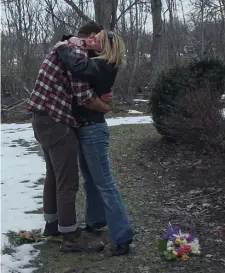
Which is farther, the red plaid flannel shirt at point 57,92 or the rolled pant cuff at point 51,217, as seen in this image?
the rolled pant cuff at point 51,217

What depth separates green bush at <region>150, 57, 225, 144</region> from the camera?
591cm

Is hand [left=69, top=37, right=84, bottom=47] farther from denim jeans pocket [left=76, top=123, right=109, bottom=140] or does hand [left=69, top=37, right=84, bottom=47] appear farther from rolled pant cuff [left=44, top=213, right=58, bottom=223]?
rolled pant cuff [left=44, top=213, right=58, bottom=223]

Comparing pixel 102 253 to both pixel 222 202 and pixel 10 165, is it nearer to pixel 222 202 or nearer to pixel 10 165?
pixel 222 202

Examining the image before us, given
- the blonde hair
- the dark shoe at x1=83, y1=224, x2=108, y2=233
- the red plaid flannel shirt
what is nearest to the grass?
the dark shoe at x1=83, y1=224, x2=108, y2=233

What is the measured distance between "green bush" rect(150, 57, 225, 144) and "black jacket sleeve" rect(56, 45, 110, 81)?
2309 mm

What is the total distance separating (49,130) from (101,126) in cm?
37

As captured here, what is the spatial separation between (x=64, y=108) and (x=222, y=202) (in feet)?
6.82

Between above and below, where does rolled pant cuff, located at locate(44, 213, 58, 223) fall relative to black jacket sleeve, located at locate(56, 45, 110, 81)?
below

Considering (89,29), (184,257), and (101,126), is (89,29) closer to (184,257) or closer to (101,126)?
(101,126)

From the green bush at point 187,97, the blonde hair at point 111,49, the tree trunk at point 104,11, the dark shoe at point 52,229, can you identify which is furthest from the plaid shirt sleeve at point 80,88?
the tree trunk at point 104,11

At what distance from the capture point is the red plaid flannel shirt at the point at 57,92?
3463 mm

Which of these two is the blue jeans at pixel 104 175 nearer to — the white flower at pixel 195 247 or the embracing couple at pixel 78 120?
the embracing couple at pixel 78 120

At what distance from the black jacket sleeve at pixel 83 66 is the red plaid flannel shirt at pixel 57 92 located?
56 mm

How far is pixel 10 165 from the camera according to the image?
24.7 ft
